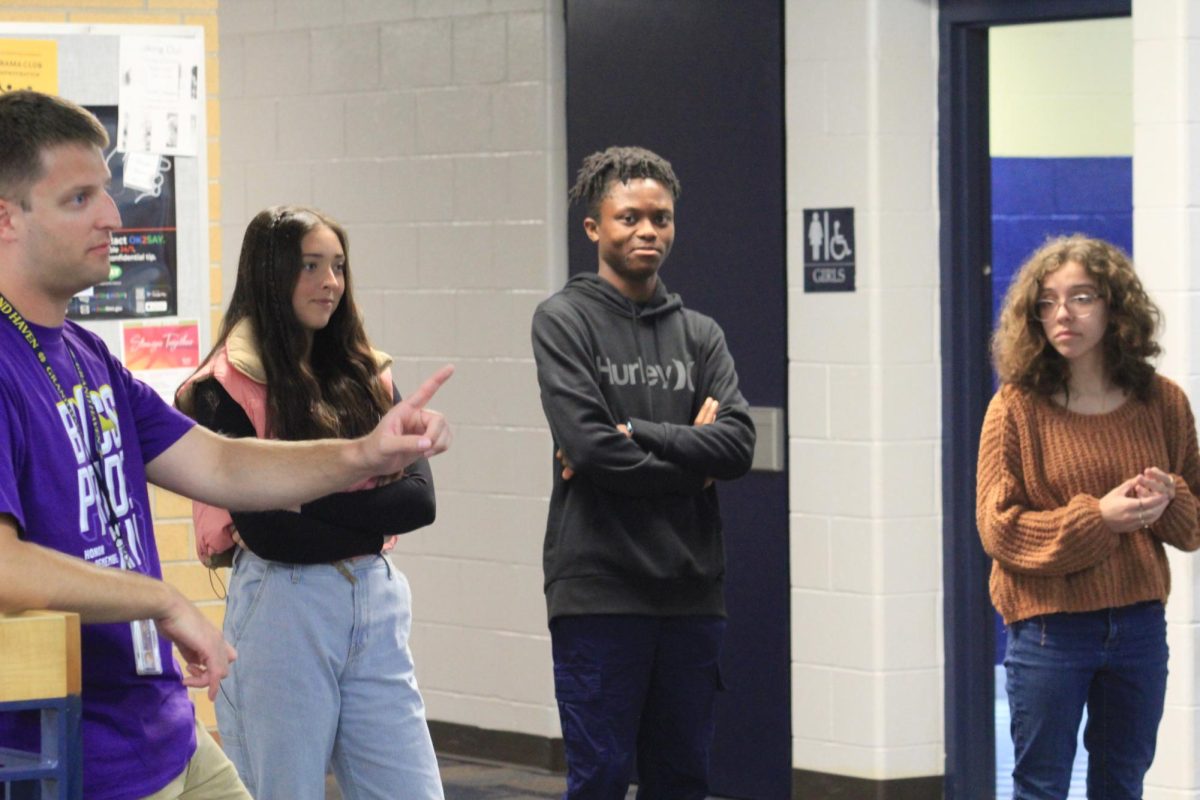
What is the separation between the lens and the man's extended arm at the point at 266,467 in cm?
265

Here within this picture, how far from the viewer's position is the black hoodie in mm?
3844

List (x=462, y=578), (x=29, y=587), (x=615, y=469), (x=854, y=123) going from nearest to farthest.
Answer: (x=29, y=587) → (x=615, y=469) → (x=854, y=123) → (x=462, y=578)

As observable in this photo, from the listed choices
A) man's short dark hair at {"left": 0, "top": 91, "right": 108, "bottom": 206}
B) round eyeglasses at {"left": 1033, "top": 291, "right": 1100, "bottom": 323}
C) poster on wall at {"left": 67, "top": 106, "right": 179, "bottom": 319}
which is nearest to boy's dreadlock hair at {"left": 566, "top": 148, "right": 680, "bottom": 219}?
round eyeglasses at {"left": 1033, "top": 291, "right": 1100, "bottom": 323}

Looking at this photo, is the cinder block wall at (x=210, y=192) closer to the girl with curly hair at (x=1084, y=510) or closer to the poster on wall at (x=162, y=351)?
the poster on wall at (x=162, y=351)

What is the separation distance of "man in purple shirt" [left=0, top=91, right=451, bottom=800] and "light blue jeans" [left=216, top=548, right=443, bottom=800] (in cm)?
71

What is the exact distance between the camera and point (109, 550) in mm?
2416

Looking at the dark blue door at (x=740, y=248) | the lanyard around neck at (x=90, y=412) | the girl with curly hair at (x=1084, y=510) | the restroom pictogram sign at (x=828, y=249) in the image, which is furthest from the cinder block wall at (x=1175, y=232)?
the lanyard around neck at (x=90, y=412)

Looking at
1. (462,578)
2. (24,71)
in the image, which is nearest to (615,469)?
(24,71)

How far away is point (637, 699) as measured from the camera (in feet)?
12.7

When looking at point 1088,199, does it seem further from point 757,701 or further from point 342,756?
point 342,756

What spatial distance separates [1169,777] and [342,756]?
2.06m

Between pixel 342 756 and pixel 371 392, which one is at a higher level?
pixel 371 392

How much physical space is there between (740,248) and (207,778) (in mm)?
2869

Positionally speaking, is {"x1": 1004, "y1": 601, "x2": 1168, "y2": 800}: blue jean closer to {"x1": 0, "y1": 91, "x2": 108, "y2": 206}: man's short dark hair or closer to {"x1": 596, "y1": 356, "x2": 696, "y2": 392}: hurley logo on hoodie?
{"x1": 596, "y1": 356, "x2": 696, "y2": 392}: hurley logo on hoodie
